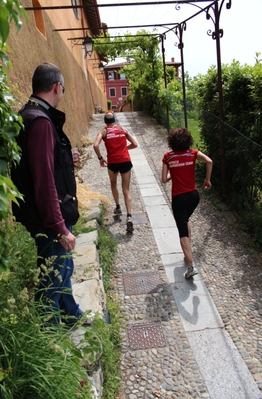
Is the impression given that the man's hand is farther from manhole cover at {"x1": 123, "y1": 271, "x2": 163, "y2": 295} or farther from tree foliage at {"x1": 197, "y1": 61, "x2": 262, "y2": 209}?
tree foliage at {"x1": 197, "y1": 61, "x2": 262, "y2": 209}

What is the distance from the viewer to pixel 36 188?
6.31ft

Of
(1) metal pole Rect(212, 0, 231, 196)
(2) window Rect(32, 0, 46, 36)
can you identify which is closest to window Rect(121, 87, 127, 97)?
(2) window Rect(32, 0, 46, 36)

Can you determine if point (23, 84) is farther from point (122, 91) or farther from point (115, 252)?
point (122, 91)

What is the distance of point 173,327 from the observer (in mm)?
3027

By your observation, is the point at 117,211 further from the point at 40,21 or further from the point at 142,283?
the point at 40,21

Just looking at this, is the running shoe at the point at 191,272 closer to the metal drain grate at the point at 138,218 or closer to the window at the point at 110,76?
the metal drain grate at the point at 138,218

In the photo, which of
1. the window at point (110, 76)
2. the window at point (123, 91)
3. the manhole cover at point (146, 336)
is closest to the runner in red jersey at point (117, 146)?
the manhole cover at point (146, 336)

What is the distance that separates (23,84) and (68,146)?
3116 millimetres

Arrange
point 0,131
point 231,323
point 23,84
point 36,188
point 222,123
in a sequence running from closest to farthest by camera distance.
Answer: point 0,131, point 36,188, point 231,323, point 23,84, point 222,123

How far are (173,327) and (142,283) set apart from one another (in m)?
0.76

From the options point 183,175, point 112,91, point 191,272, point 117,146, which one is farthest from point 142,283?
point 112,91

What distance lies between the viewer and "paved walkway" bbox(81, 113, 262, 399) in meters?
2.45

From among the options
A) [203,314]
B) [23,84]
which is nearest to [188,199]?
[203,314]

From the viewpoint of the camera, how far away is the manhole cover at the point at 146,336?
2840 mm
